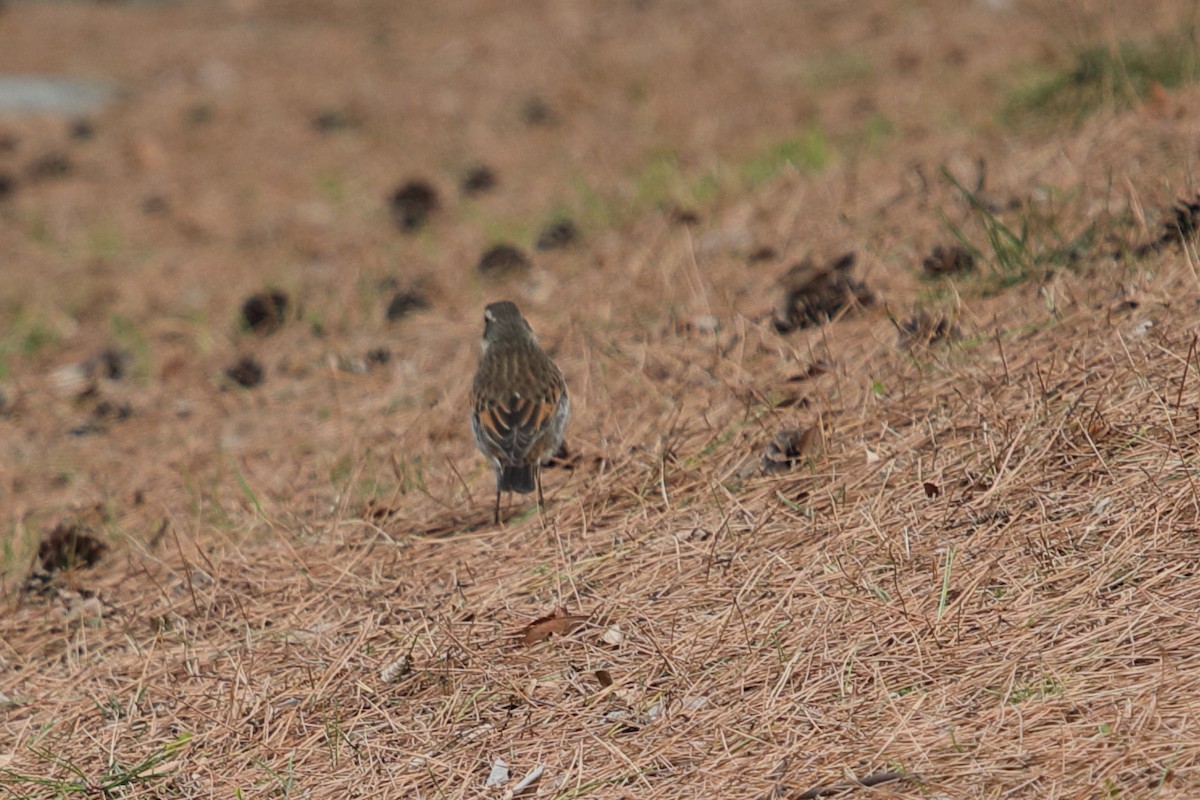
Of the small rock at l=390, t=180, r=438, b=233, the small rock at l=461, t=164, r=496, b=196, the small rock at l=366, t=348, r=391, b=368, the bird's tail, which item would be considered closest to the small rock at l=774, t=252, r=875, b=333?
the bird's tail

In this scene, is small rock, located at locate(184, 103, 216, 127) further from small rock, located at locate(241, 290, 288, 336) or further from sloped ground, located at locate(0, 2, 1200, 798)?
small rock, located at locate(241, 290, 288, 336)

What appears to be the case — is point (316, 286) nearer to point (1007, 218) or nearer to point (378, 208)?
point (378, 208)

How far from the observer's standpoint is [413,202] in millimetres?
9859

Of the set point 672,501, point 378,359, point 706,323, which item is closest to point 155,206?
point 378,359

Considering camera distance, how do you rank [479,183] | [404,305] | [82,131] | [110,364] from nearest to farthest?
[404,305] → [110,364] → [479,183] → [82,131]

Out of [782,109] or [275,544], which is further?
[782,109]

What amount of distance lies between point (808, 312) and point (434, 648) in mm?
2495

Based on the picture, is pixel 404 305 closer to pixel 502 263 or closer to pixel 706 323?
pixel 502 263

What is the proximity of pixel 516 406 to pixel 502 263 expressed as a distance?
314cm

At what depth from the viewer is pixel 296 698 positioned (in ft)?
12.9

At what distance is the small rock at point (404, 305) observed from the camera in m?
7.59

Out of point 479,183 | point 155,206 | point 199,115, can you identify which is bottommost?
point 479,183

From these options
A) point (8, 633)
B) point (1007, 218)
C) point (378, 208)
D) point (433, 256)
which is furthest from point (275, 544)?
point (378, 208)

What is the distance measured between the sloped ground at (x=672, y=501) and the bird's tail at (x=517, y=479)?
132 mm
